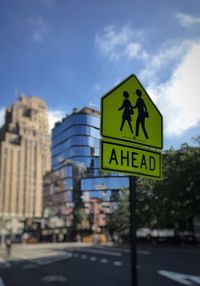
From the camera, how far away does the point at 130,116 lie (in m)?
5.47

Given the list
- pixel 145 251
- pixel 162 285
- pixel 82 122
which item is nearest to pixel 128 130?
pixel 82 122

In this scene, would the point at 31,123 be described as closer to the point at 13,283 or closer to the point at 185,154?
the point at 13,283

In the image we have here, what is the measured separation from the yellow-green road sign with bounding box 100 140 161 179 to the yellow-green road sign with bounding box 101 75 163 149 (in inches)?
3.9

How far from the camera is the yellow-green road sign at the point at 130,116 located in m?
5.31

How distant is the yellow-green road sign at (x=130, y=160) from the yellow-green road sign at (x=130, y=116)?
10 centimetres

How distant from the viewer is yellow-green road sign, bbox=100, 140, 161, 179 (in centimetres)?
514

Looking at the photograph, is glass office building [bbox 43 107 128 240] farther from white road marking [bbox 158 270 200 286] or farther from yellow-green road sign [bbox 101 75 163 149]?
white road marking [bbox 158 270 200 286]

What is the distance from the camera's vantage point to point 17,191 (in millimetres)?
96812

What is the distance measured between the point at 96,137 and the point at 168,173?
7.25 ft

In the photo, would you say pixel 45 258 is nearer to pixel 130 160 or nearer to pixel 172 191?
pixel 172 191

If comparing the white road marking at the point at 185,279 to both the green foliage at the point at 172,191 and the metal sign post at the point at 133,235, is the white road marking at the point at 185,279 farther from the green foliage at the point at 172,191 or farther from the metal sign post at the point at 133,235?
the metal sign post at the point at 133,235

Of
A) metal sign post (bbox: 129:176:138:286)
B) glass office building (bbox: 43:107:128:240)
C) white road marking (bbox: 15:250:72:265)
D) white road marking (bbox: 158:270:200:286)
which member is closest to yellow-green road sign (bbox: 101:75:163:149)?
metal sign post (bbox: 129:176:138:286)

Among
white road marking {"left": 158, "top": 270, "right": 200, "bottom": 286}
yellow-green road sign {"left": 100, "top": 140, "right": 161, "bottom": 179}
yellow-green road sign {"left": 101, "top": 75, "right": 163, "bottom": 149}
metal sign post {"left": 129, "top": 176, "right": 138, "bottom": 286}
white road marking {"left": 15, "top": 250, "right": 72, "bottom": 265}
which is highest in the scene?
yellow-green road sign {"left": 101, "top": 75, "right": 163, "bottom": 149}

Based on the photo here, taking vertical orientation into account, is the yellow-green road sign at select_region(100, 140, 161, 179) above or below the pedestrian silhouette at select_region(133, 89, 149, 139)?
below
